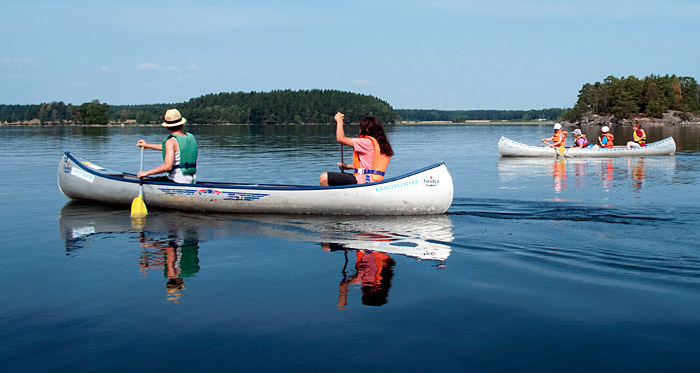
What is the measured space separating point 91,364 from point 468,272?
4209mm

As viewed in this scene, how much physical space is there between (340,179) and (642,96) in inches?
6201

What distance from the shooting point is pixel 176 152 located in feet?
37.7

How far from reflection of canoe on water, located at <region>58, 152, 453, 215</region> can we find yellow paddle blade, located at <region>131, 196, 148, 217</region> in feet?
1.15

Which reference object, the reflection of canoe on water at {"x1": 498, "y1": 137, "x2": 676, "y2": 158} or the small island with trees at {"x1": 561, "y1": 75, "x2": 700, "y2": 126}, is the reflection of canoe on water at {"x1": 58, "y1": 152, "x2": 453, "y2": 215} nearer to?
the reflection of canoe on water at {"x1": 498, "y1": 137, "x2": 676, "y2": 158}

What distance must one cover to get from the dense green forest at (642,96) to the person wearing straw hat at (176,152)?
147171 millimetres

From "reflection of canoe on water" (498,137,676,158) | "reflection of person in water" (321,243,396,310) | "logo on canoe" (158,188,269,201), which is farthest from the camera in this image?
"reflection of canoe on water" (498,137,676,158)

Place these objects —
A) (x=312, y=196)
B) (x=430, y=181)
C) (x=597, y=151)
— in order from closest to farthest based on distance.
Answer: (x=430, y=181)
(x=312, y=196)
(x=597, y=151)

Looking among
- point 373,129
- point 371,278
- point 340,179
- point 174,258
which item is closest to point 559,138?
point 340,179

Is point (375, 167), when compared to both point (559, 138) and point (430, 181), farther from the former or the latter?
point (559, 138)

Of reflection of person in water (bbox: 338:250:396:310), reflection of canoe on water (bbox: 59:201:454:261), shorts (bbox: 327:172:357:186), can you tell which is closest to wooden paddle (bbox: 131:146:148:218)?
reflection of canoe on water (bbox: 59:201:454:261)

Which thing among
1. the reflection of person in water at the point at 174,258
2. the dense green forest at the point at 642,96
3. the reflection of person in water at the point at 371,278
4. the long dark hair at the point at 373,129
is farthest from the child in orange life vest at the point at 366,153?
the dense green forest at the point at 642,96

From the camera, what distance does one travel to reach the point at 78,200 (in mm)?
13734

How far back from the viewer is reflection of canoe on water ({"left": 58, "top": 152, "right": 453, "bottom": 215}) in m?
10.6

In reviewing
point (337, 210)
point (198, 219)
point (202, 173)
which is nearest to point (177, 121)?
point (198, 219)
